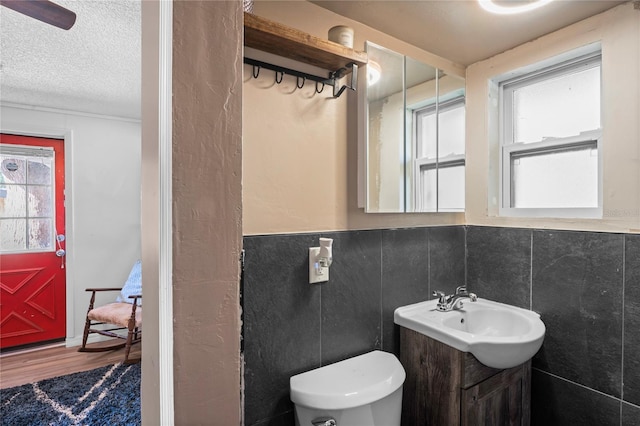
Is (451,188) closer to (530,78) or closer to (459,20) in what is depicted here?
(530,78)

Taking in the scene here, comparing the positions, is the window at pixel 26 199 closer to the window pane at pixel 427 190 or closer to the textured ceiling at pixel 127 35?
the textured ceiling at pixel 127 35

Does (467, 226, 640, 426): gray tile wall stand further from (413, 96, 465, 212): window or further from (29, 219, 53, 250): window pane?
(29, 219, 53, 250): window pane

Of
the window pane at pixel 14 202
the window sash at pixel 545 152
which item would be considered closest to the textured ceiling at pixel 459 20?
the window sash at pixel 545 152

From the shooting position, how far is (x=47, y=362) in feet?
9.23

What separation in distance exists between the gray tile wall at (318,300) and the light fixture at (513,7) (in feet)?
3.25

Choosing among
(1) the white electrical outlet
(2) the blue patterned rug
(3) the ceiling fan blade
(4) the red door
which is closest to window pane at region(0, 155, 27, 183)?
(4) the red door

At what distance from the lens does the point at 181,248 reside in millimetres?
452

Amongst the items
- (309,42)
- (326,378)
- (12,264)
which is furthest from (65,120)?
(326,378)

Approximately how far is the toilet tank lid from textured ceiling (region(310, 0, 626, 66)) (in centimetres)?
146

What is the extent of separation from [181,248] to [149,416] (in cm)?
28

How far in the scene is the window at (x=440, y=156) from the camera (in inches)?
68.2

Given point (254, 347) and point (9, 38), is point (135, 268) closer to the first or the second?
point (9, 38)

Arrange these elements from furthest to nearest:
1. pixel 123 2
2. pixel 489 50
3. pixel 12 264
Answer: pixel 12 264 → pixel 489 50 → pixel 123 2

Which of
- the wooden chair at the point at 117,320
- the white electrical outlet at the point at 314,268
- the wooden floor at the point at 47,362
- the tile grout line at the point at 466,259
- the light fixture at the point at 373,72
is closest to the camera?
the white electrical outlet at the point at 314,268
